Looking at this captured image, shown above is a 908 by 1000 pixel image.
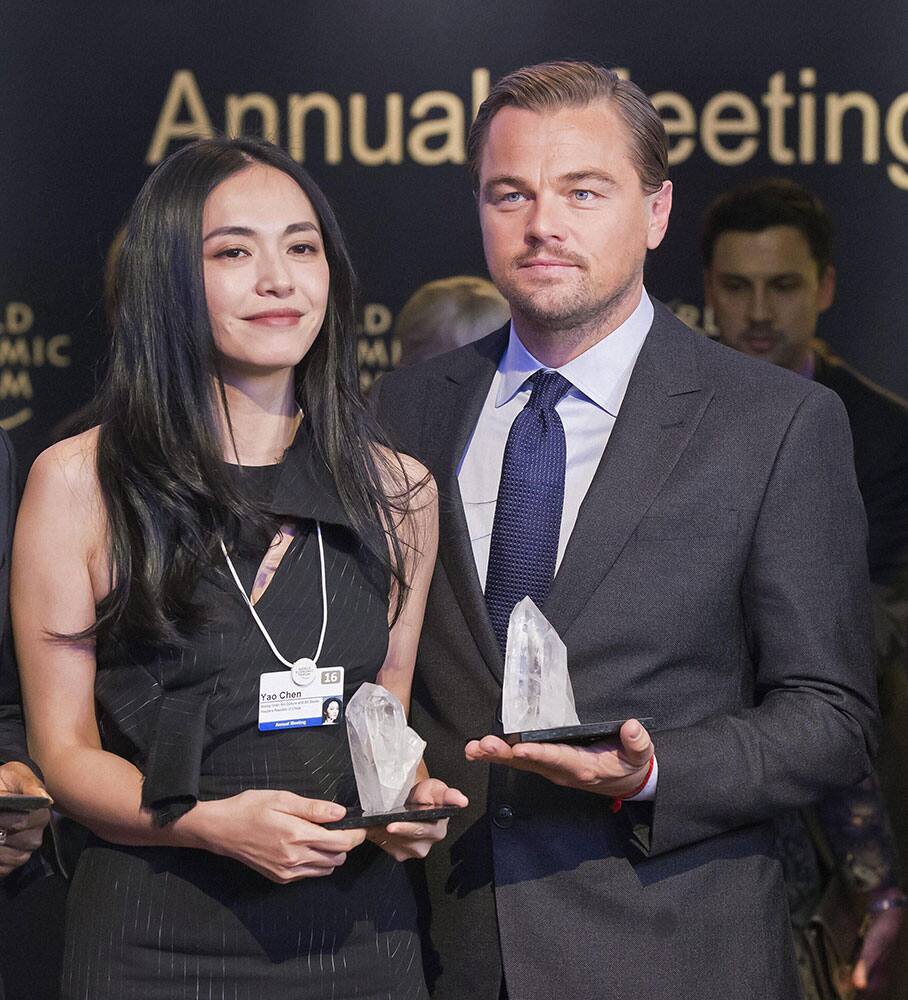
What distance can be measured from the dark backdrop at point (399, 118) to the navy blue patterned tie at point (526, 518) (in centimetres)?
146

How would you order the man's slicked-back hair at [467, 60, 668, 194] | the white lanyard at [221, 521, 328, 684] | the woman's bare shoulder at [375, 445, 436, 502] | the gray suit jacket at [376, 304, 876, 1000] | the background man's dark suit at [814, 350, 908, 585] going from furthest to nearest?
the background man's dark suit at [814, 350, 908, 585] → the man's slicked-back hair at [467, 60, 668, 194] → the woman's bare shoulder at [375, 445, 436, 502] → the gray suit jacket at [376, 304, 876, 1000] → the white lanyard at [221, 521, 328, 684]

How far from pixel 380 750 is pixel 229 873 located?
30 centimetres

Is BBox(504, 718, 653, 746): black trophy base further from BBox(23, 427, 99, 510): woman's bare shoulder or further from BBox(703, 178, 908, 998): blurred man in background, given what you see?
BBox(703, 178, 908, 998): blurred man in background

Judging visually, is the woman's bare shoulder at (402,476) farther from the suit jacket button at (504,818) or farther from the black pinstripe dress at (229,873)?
the suit jacket button at (504,818)

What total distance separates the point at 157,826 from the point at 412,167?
7.58ft

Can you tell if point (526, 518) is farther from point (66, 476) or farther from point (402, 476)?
point (66, 476)

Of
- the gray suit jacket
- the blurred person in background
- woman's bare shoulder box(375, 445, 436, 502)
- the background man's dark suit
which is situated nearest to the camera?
the gray suit jacket

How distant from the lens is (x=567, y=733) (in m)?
2.05

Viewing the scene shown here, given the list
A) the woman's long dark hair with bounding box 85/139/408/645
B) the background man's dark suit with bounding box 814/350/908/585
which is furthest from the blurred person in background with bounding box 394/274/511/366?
the woman's long dark hair with bounding box 85/139/408/645

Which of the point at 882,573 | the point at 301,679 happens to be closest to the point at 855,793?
the point at 882,573

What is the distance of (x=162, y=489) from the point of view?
227cm

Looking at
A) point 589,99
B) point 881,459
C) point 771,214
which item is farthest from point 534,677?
point 771,214

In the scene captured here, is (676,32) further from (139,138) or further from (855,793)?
(855,793)

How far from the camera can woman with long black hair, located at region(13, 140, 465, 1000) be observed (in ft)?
7.12
